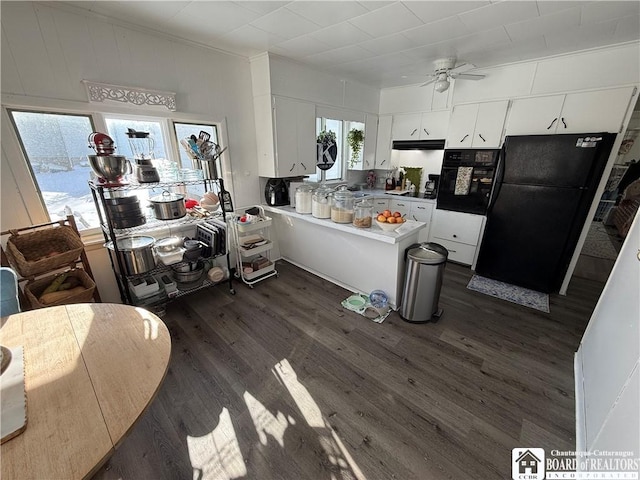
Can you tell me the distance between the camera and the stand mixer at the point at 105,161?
1826mm

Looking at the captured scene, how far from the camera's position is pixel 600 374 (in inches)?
57.2

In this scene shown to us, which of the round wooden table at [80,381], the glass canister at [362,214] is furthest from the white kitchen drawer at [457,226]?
the round wooden table at [80,381]

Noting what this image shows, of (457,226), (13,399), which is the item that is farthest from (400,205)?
(13,399)

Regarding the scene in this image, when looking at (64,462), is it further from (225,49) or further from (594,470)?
(225,49)

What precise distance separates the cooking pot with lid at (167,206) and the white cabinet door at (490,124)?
10.8 feet

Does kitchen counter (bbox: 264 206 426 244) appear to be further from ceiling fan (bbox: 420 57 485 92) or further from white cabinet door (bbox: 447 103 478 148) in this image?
ceiling fan (bbox: 420 57 485 92)

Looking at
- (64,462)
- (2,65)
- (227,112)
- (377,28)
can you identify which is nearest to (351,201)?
(377,28)

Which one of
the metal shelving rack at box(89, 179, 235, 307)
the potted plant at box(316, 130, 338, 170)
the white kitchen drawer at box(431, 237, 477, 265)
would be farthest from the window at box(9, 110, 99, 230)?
the white kitchen drawer at box(431, 237, 477, 265)

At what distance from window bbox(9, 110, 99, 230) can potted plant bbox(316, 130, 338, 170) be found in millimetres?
2466

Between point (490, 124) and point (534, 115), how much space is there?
0.39m

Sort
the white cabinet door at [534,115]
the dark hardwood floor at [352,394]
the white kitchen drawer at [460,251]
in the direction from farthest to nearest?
the white kitchen drawer at [460,251]
the white cabinet door at [534,115]
the dark hardwood floor at [352,394]

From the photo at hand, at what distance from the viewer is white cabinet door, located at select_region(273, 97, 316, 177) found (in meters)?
2.95

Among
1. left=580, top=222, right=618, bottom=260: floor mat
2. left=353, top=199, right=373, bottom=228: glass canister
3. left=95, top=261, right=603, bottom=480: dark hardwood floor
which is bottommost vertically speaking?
left=95, top=261, right=603, bottom=480: dark hardwood floor

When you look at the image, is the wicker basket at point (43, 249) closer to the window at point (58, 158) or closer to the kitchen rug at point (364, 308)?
the window at point (58, 158)
